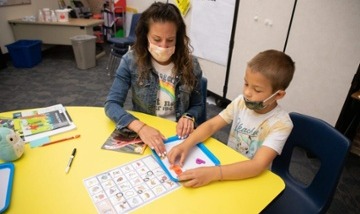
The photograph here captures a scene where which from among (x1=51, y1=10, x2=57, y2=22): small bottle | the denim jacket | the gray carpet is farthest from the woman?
(x1=51, y1=10, x2=57, y2=22): small bottle

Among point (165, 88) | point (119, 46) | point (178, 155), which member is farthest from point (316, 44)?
point (119, 46)

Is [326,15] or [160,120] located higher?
[326,15]

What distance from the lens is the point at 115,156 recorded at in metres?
0.84

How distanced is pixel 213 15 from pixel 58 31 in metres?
2.52

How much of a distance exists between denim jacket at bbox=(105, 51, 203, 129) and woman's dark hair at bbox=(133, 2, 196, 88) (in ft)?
0.11

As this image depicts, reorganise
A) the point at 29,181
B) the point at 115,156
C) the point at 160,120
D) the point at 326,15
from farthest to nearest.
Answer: the point at 326,15 < the point at 160,120 < the point at 115,156 < the point at 29,181

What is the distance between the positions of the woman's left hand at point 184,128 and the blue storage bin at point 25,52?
3391 mm

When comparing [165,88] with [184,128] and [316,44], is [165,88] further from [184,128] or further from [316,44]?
[316,44]

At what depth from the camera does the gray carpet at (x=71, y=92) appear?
175 centimetres

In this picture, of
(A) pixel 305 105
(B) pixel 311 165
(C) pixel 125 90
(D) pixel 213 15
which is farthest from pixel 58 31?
(B) pixel 311 165

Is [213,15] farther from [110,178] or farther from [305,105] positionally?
[110,178]

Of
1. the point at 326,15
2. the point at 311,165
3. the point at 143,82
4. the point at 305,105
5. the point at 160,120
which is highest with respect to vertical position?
the point at 326,15

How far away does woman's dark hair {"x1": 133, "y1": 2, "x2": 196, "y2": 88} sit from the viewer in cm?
109

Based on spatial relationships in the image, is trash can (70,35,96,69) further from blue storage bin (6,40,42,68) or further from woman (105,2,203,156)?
woman (105,2,203,156)
